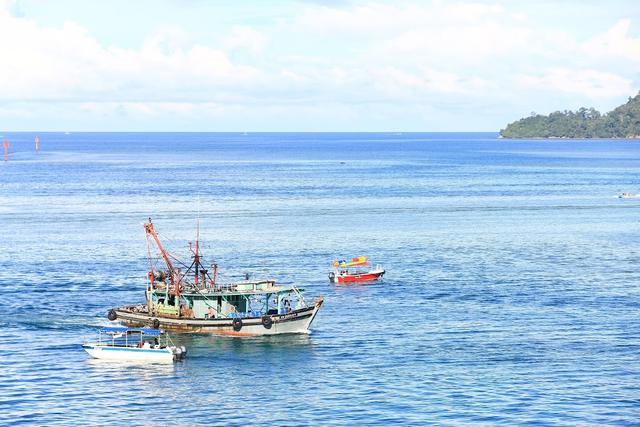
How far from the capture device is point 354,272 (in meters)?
121

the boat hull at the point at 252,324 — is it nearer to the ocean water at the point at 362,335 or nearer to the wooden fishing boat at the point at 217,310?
the wooden fishing boat at the point at 217,310

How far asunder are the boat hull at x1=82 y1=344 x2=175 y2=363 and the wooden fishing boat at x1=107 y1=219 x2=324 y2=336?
331 inches

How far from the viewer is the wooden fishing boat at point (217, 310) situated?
93750 millimetres

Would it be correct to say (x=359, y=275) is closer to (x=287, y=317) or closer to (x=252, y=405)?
(x=287, y=317)

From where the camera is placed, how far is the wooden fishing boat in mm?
93750

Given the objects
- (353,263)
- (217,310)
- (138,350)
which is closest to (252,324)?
(217,310)

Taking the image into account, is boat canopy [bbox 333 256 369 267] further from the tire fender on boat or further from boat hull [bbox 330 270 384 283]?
the tire fender on boat

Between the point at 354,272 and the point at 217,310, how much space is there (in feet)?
94.3

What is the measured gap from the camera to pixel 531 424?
69.0m

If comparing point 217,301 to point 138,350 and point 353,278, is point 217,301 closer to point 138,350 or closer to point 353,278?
point 138,350

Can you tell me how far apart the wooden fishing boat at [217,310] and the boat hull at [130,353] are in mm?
8412

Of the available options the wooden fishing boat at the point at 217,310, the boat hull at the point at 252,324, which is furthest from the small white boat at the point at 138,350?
the wooden fishing boat at the point at 217,310

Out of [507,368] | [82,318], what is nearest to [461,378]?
[507,368]

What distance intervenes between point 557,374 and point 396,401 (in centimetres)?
1368
